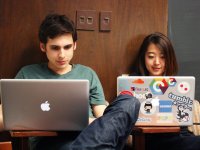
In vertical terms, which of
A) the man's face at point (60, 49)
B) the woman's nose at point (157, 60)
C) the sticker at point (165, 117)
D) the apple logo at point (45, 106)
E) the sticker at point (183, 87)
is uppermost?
the man's face at point (60, 49)

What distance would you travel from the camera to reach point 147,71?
2242 mm

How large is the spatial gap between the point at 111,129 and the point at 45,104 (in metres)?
0.40

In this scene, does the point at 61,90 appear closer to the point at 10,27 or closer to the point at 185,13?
the point at 10,27

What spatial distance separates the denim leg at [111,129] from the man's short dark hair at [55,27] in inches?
29.2

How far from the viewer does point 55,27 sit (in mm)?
1948

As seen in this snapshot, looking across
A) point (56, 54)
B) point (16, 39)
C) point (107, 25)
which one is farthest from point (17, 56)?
point (107, 25)

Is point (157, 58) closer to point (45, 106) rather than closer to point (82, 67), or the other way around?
point (82, 67)

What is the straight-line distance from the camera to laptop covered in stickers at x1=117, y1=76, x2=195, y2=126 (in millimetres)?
1653

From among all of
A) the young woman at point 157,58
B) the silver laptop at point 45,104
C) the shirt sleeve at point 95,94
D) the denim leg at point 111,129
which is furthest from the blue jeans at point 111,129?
the young woman at point 157,58

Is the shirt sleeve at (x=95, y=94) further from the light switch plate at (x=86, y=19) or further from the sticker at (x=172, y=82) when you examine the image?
the sticker at (x=172, y=82)

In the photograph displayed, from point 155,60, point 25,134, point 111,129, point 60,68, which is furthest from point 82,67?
point 111,129

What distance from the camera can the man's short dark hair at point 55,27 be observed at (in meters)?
1.95

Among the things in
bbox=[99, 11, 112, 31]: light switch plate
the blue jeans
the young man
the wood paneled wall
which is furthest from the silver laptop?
bbox=[99, 11, 112, 31]: light switch plate

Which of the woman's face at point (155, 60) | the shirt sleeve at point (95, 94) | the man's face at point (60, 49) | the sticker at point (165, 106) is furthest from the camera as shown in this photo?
the woman's face at point (155, 60)
